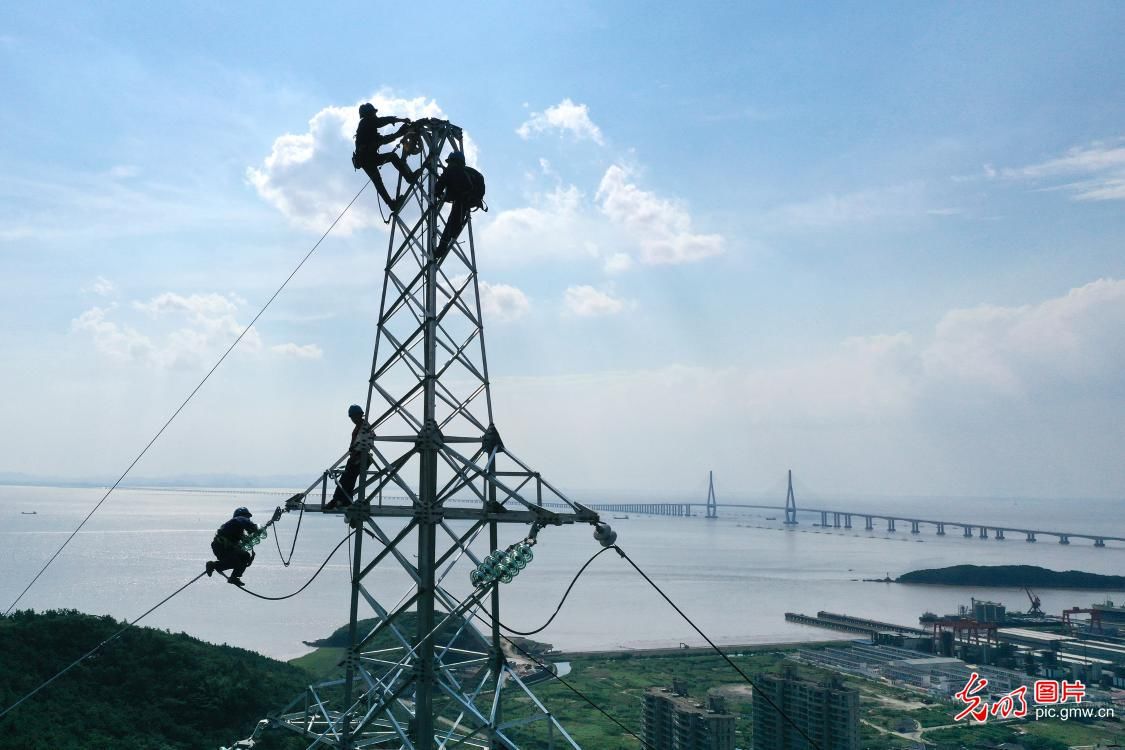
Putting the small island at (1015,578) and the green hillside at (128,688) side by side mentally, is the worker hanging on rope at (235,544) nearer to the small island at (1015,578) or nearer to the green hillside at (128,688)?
the green hillside at (128,688)

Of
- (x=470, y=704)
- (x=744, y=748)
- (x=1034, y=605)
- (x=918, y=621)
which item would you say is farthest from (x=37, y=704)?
(x=1034, y=605)

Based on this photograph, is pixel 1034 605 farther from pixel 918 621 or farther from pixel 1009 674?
pixel 1009 674

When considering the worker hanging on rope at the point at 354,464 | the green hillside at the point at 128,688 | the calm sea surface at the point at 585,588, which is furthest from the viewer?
the calm sea surface at the point at 585,588

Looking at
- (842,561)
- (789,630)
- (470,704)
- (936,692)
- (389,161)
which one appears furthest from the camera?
(842,561)

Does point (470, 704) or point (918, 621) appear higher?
point (470, 704)

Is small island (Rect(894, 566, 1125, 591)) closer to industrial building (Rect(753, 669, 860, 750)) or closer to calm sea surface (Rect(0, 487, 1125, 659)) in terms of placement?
calm sea surface (Rect(0, 487, 1125, 659))

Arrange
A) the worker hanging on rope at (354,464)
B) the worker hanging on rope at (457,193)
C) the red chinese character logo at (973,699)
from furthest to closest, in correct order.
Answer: the red chinese character logo at (973,699)
the worker hanging on rope at (457,193)
the worker hanging on rope at (354,464)

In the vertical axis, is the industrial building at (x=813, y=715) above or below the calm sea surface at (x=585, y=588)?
above

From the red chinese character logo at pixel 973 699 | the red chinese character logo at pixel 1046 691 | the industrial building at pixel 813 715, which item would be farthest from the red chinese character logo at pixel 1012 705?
the industrial building at pixel 813 715
